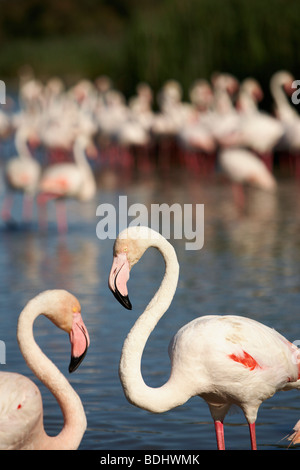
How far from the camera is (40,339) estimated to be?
7.28 metres

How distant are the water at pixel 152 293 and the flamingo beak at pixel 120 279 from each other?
95cm

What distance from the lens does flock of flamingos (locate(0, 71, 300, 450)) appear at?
15.0 ft

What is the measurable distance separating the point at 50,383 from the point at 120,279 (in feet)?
1.95

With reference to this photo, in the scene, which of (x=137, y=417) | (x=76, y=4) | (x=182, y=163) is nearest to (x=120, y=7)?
(x=76, y=4)

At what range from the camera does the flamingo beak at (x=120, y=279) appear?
184 inches

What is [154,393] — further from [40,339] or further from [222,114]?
[222,114]

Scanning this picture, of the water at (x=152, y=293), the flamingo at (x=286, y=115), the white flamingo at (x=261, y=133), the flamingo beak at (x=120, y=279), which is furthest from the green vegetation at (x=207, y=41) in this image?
the flamingo beak at (x=120, y=279)

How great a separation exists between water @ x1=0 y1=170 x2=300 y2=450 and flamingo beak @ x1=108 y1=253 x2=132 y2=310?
95 centimetres

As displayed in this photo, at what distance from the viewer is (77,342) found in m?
4.65

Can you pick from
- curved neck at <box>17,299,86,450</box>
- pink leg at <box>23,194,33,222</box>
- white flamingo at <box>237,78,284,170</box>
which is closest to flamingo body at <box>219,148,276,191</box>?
white flamingo at <box>237,78,284,170</box>

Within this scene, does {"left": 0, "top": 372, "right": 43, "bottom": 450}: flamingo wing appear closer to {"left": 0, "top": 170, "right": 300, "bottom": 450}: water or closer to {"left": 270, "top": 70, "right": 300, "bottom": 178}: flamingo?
{"left": 0, "top": 170, "right": 300, "bottom": 450}: water

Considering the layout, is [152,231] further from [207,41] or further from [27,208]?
[207,41]
